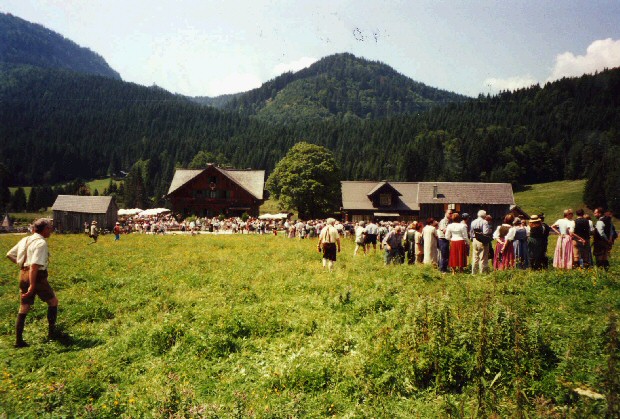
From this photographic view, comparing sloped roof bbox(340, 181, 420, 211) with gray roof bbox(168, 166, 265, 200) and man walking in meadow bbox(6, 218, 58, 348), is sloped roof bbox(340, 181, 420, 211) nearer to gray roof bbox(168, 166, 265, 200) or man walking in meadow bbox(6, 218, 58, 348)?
gray roof bbox(168, 166, 265, 200)

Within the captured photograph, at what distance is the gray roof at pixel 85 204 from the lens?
45812mm

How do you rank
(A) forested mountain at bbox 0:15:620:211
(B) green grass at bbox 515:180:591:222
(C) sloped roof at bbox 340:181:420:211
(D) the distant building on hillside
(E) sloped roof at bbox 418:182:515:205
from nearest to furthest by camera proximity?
(E) sloped roof at bbox 418:182:515:205
(D) the distant building on hillside
(C) sloped roof at bbox 340:181:420:211
(B) green grass at bbox 515:180:591:222
(A) forested mountain at bbox 0:15:620:211

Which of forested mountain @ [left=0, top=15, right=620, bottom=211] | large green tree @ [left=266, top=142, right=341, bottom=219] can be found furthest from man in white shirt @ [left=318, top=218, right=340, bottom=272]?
forested mountain @ [left=0, top=15, right=620, bottom=211]

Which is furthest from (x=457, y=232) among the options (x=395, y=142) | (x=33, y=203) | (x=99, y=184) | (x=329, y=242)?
(x=99, y=184)

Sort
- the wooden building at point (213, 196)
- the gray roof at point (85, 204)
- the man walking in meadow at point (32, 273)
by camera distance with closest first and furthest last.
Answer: the man walking in meadow at point (32, 273) → the gray roof at point (85, 204) → the wooden building at point (213, 196)

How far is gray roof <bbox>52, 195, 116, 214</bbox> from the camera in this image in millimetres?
45812

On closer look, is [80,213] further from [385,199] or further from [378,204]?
[385,199]

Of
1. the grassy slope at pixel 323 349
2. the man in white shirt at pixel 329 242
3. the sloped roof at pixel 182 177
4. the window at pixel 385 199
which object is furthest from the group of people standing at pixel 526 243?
the sloped roof at pixel 182 177

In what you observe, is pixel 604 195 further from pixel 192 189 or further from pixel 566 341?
pixel 566 341

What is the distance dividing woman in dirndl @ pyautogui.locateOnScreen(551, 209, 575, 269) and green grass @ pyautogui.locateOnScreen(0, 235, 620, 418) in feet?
6.27

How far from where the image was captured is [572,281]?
32.4 feet

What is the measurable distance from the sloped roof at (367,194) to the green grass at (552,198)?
28.9 metres

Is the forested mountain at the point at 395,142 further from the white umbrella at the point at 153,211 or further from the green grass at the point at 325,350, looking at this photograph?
the green grass at the point at 325,350

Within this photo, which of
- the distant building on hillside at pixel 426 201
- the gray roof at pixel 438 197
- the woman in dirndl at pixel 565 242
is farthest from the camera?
the distant building on hillside at pixel 426 201
